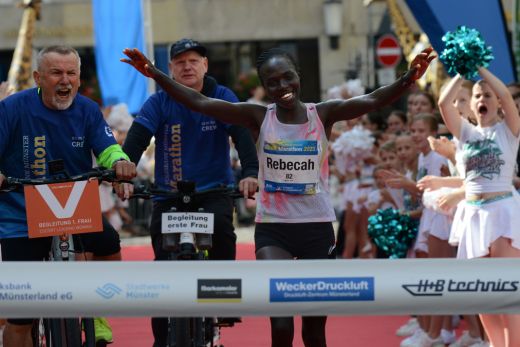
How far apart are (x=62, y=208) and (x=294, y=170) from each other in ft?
4.16

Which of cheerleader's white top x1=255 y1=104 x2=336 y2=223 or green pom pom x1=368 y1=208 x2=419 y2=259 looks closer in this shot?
cheerleader's white top x1=255 y1=104 x2=336 y2=223

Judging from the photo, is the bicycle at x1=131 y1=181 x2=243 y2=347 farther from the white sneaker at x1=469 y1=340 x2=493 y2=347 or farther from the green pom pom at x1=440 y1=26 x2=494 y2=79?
the white sneaker at x1=469 y1=340 x2=493 y2=347

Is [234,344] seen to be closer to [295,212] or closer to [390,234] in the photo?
[390,234]

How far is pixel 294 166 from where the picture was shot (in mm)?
7340

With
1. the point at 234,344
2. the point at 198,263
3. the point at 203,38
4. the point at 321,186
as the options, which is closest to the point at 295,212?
the point at 321,186

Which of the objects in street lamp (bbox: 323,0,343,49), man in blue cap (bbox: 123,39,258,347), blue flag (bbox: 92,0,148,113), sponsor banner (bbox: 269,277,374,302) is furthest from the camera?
street lamp (bbox: 323,0,343,49)

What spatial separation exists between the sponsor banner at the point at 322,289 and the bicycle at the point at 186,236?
4.93ft

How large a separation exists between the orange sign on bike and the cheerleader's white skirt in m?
2.83

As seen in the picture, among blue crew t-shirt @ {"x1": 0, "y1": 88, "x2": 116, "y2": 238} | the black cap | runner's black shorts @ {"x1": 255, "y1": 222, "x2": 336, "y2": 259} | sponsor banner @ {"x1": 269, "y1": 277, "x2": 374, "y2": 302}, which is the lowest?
sponsor banner @ {"x1": 269, "y1": 277, "x2": 374, "y2": 302}

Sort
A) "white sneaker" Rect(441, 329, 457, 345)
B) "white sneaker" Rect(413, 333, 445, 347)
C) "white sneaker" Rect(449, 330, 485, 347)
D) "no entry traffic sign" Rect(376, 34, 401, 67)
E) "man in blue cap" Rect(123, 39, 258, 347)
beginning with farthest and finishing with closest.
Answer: "no entry traffic sign" Rect(376, 34, 401, 67), "white sneaker" Rect(441, 329, 457, 345), "white sneaker" Rect(449, 330, 485, 347), "white sneaker" Rect(413, 333, 445, 347), "man in blue cap" Rect(123, 39, 258, 347)

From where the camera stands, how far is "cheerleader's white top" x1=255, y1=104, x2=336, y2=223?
24.1 feet

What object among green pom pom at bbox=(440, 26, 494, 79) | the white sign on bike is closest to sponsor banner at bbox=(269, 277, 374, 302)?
the white sign on bike

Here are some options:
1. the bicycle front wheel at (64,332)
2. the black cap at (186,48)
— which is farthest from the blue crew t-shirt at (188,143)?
the bicycle front wheel at (64,332)

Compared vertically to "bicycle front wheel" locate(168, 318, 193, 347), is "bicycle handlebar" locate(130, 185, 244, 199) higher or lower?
higher
